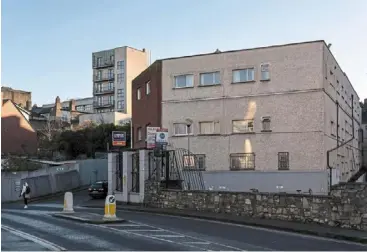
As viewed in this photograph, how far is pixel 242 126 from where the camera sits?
3606 cm

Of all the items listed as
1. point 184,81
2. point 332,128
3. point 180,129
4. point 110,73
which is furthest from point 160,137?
point 110,73

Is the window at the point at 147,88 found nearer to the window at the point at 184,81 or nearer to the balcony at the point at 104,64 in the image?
the window at the point at 184,81

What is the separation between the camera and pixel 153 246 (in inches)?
493

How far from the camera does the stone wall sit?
53.2 feet

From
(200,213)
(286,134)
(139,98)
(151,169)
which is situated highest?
(139,98)

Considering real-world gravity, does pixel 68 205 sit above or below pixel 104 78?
below

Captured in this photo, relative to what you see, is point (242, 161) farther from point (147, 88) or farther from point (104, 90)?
point (104, 90)

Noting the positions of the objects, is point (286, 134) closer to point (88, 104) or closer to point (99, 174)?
point (99, 174)

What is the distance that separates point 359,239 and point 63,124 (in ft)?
258

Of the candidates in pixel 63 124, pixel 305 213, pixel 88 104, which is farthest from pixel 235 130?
pixel 88 104

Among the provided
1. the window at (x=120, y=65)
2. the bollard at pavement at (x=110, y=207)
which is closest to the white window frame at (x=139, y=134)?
the bollard at pavement at (x=110, y=207)

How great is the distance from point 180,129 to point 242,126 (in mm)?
5037

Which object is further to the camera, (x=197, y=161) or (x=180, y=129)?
(x=180, y=129)

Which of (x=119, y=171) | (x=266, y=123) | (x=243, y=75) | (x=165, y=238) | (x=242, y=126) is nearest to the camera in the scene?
(x=165, y=238)
